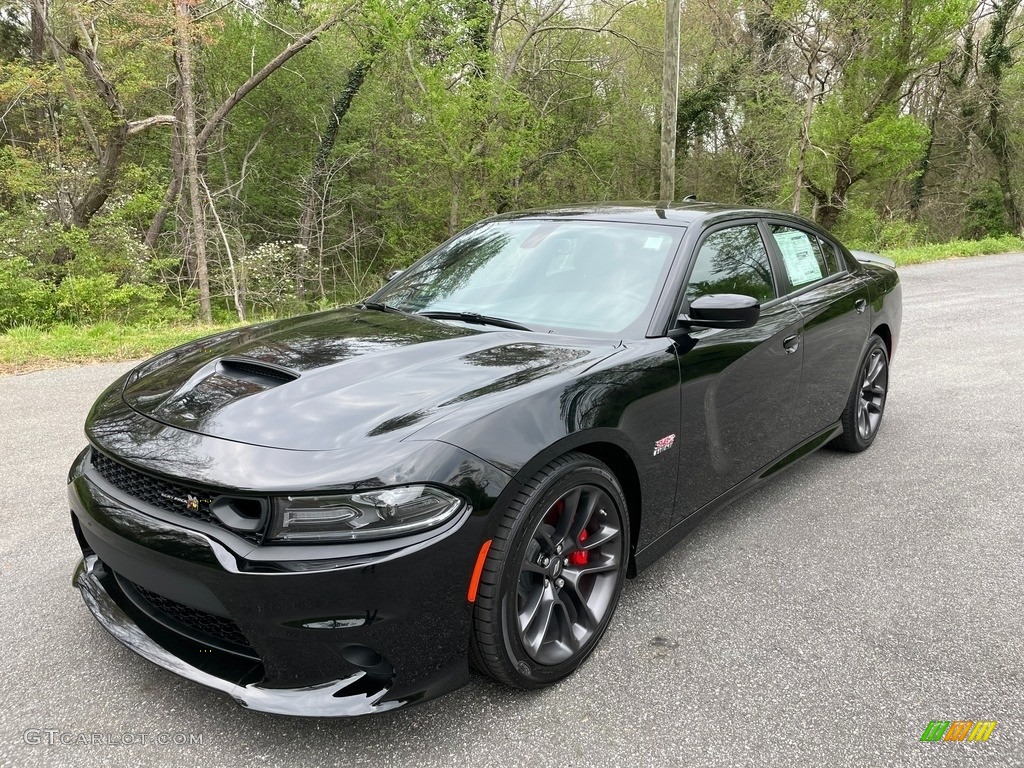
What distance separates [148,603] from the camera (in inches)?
81.7

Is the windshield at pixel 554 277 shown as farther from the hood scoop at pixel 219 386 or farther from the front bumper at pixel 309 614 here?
the front bumper at pixel 309 614

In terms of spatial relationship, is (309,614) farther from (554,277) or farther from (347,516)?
(554,277)

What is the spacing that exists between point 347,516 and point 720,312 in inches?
61.8

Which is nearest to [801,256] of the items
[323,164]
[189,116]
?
[189,116]

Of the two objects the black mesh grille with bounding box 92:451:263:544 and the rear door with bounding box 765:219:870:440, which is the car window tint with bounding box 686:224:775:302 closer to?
the rear door with bounding box 765:219:870:440

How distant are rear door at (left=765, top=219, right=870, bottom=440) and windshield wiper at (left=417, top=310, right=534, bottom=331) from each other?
59.5 inches

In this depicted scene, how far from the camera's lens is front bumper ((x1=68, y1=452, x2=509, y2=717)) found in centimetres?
174

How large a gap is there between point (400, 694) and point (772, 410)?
2156mm

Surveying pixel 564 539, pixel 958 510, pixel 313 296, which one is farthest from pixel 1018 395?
pixel 313 296

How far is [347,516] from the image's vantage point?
5.87 ft

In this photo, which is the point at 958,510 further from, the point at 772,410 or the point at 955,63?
A: the point at 955,63

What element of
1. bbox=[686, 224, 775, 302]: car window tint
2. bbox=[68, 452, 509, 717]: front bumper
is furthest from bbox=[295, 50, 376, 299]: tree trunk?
bbox=[68, 452, 509, 717]: front bumper

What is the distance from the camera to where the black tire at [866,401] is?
4.12 meters

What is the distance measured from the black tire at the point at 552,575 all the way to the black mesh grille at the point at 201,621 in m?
0.64
